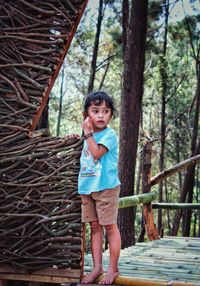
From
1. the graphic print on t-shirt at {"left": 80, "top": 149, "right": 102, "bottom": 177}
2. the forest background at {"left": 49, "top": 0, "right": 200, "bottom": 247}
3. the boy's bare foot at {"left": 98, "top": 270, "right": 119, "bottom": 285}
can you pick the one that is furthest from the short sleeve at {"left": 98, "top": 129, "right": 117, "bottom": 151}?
the forest background at {"left": 49, "top": 0, "right": 200, "bottom": 247}

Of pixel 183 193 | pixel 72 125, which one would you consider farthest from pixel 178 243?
pixel 72 125

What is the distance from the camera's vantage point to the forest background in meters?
7.82

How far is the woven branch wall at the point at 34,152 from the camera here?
120 inches

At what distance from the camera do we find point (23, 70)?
3223mm

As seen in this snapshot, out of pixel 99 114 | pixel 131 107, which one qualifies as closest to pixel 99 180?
pixel 99 114

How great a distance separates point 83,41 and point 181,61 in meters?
4.09

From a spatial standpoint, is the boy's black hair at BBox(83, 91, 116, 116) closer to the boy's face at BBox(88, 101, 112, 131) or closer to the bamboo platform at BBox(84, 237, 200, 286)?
the boy's face at BBox(88, 101, 112, 131)

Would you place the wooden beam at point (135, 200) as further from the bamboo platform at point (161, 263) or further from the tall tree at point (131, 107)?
the tall tree at point (131, 107)

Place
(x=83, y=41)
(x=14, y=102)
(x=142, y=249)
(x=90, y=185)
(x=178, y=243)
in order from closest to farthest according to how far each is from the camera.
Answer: (x=90, y=185), (x=14, y=102), (x=142, y=249), (x=178, y=243), (x=83, y=41)

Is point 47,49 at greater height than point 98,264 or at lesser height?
greater

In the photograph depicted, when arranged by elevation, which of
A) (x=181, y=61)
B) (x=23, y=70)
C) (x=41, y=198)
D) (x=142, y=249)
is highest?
(x=181, y=61)

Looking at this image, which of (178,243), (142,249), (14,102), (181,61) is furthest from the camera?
(181,61)

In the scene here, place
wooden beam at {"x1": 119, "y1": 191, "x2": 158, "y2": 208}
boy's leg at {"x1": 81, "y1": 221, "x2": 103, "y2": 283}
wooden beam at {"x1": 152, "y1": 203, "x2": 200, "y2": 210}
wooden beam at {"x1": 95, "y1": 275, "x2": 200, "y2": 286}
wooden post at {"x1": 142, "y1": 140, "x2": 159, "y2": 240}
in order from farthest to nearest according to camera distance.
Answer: wooden beam at {"x1": 152, "y1": 203, "x2": 200, "y2": 210} < wooden post at {"x1": 142, "y1": 140, "x2": 159, "y2": 240} < wooden beam at {"x1": 119, "y1": 191, "x2": 158, "y2": 208} < boy's leg at {"x1": 81, "y1": 221, "x2": 103, "y2": 283} < wooden beam at {"x1": 95, "y1": 275, "x2": 200, "y2": 286}

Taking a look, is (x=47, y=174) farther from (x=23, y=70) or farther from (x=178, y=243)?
(x=178, y=243)
